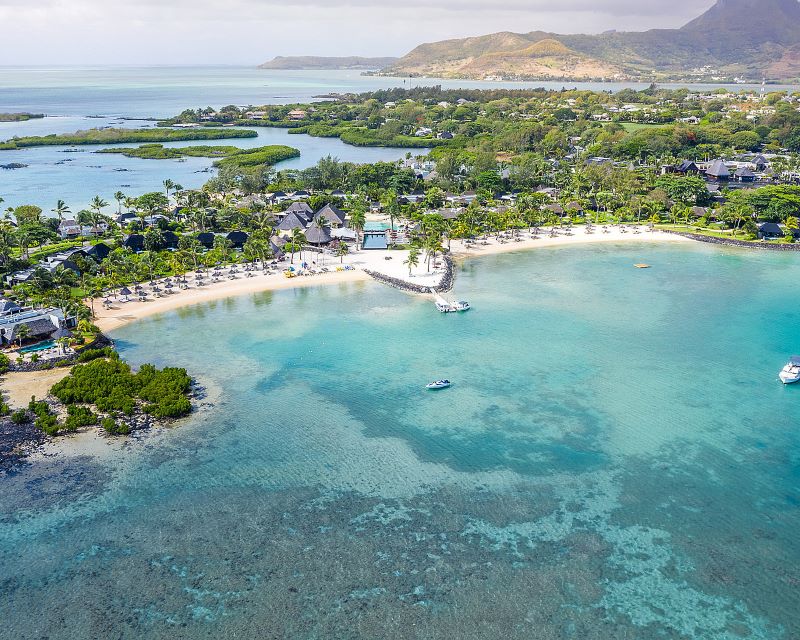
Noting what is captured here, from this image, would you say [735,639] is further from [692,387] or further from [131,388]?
[131,388]

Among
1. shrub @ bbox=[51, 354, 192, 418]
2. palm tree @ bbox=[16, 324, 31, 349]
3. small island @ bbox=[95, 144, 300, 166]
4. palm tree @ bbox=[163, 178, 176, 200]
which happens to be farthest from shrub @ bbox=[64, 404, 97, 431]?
small island @ bbox=[95, 144, 300, 166]

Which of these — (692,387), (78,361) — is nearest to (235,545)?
(78,361)

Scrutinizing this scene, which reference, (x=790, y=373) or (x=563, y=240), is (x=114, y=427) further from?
(x=563, y=240)

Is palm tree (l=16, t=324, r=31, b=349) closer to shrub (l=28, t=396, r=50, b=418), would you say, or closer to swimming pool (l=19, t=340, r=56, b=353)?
swimming pool (l=19, t=340, r=56, b=353)

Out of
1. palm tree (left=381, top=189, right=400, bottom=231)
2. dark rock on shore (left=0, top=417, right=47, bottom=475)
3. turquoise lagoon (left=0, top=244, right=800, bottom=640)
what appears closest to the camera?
turquoise lagoon (left=0, top=244, right=800, bottom=640)

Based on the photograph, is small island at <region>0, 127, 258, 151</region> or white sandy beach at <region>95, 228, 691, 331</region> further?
small island at <region>0, 127, 258, 151</region>

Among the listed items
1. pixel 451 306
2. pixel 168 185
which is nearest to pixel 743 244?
pixel 451 306
